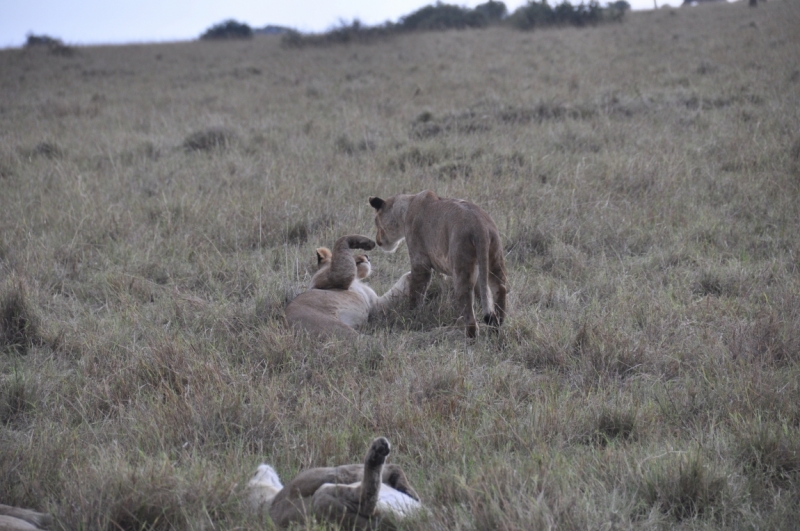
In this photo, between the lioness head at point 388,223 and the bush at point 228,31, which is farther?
the bush at point 228,31

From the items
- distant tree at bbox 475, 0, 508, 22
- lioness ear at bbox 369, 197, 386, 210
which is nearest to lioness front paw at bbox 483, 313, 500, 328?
lioness ear at bbox 369, 197, 386, 210

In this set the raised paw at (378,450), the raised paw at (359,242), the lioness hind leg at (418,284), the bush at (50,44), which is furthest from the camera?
the bush at (50,44)

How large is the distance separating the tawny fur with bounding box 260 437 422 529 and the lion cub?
172cm

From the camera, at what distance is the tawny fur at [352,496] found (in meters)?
2.39

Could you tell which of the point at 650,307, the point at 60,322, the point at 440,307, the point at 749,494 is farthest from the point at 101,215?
the point at 749,494

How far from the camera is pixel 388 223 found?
18.3 feet

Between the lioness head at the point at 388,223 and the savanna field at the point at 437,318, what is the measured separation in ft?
1.33

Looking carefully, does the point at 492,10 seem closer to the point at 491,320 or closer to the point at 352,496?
the point at 491,320

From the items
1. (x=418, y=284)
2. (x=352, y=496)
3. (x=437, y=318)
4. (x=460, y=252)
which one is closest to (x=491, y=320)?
(x=460, y=252)

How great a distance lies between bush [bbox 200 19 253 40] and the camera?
1307 inches

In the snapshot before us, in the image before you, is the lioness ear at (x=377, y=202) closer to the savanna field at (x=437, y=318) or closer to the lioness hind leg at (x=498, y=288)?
the savanna field at (x=437, y=318)

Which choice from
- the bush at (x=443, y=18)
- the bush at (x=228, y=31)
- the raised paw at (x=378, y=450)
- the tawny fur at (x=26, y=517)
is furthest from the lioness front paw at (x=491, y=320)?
the bush at (x=228, y=31)

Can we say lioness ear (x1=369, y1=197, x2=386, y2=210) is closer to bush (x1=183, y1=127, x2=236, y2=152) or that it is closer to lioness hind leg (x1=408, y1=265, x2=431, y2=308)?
lioness hind leg (x1=408, y1=265, x2=431, y2=308)

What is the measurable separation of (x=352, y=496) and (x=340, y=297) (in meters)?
2.63
